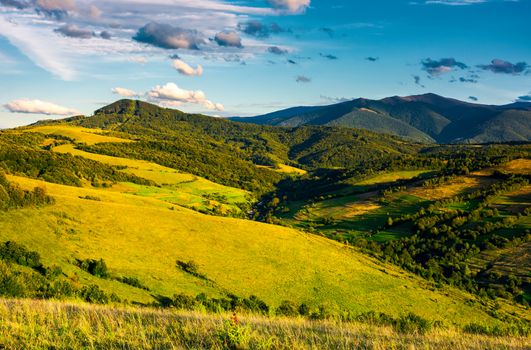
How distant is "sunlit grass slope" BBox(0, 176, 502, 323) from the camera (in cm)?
7375

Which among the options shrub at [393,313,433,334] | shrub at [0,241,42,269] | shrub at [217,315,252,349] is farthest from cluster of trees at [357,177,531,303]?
shrub at [217,315,252,349]

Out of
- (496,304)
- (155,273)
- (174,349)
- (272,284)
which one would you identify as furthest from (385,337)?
(496,304)

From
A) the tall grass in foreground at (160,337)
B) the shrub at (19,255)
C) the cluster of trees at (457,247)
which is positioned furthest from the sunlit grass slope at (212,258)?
the tall grass in foreground at (160,337)

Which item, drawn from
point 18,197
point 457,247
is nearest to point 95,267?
point 18,197

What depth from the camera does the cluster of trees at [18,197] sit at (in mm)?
78125

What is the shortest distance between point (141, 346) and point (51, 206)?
282 feet

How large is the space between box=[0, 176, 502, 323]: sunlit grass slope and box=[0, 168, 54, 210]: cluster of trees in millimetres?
2357

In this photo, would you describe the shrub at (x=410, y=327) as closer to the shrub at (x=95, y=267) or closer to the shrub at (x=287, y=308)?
the shrub at (x=287, y=308)

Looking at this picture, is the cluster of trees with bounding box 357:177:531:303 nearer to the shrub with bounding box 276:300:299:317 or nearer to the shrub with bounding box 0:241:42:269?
the shrub with bounding box 276:300:299:317

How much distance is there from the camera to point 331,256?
4456 inches

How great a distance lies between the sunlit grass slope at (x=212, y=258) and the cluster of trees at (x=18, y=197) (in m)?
2.36

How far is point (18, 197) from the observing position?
80.9 m

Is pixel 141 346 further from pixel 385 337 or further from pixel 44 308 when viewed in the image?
pixel 385 337

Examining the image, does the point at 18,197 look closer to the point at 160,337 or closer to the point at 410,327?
the point at 160,337
